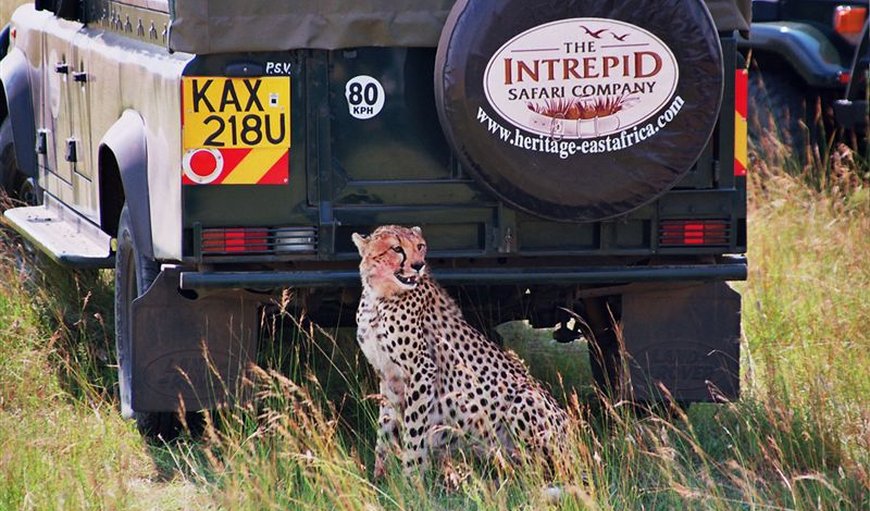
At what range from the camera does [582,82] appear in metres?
4.93

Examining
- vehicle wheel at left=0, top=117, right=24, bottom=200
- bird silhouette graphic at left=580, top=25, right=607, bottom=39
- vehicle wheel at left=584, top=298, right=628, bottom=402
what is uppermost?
bird silhouette graphic at left=580, top=25, right=607, bottom=39

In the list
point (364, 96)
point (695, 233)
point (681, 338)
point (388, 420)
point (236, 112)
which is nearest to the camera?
point (236, 112)

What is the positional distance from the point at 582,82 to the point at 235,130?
1135mm

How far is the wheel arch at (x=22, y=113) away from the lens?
24.2 ft

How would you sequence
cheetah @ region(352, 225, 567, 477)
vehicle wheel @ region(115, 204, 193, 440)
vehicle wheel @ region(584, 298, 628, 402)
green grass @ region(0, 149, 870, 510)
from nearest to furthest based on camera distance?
green grass @ region(0, 149, 870, 510) < cheetah @ region(352, 225, 567, 477) < vehicle wheel @ region(115, 204, 193, 440) < vehicle wheel @ region(584, 298, 628, 402)

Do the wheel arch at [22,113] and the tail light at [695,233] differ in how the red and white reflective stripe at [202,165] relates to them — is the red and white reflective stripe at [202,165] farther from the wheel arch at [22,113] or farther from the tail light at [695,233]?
the wheel arch at [22,113]

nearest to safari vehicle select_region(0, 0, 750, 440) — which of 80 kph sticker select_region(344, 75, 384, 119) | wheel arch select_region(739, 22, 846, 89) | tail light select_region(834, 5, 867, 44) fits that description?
80 kph sticker select_region(344, 75, 384, 119)

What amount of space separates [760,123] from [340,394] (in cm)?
448

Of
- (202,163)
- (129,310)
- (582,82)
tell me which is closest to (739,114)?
(582,82)

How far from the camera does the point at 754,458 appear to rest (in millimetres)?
5262

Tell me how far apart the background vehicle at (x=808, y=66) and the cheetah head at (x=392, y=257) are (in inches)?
180

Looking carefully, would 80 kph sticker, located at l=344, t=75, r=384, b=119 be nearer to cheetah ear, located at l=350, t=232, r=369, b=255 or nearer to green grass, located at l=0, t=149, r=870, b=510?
cheetah ear, located at l=350, t=232, r=369, b=255

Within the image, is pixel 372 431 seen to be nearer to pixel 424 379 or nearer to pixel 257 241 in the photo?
pixel 424 379

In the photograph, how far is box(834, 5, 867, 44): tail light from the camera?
9133mm
